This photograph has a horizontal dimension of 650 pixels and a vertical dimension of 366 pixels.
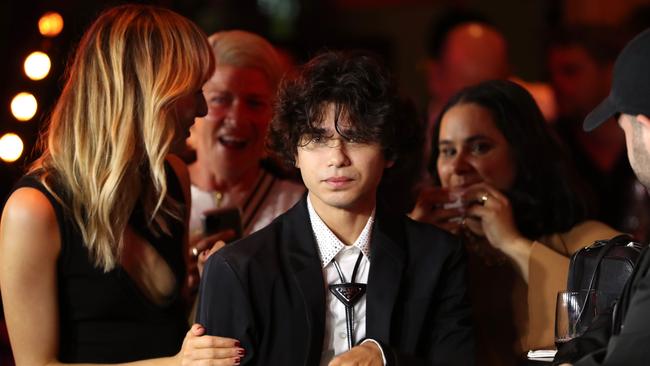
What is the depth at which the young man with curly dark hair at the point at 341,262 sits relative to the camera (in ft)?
9.41

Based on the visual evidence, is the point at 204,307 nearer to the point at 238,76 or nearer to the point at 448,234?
the point at 448,234

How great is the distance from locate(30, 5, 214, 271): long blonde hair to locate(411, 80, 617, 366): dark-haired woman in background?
0.87 metres

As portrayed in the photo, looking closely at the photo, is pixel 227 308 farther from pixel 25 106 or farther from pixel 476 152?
pixel 25 106

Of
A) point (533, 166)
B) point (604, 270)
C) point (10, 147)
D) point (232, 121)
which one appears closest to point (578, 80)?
point (533, 166)

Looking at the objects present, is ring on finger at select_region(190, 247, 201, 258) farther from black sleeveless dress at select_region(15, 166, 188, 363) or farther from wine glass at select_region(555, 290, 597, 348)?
wine glass at select_region(555, 290, 597, 348)

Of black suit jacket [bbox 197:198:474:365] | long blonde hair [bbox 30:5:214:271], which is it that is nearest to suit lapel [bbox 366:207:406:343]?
black suit jacket [bbox 197:198:474:365]

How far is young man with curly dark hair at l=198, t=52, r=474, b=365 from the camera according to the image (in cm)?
287

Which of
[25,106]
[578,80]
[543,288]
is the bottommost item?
[543,288]

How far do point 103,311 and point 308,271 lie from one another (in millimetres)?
633

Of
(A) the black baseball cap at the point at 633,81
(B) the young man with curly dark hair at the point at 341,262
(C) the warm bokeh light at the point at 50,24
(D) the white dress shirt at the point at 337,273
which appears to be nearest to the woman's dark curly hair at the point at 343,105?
(B) the young man with curly dark hair at the point at 341,262

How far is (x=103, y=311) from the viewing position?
3.17 meters

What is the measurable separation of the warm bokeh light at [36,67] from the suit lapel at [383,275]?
1.75 meters

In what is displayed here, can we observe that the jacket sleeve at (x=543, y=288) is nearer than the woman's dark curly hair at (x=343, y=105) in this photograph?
No

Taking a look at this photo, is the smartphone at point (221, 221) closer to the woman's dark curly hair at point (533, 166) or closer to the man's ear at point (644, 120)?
the woman's dark curly hair at point (533, 166)
